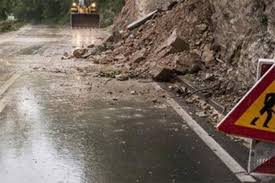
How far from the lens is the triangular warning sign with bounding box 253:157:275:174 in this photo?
4734 millimetres

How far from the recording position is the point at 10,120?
9344 mm

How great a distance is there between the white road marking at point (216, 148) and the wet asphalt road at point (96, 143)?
0.09m

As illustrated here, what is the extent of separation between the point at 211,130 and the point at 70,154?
2421 mm

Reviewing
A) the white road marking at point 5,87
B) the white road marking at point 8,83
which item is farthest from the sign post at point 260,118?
the white road marking at point 8,83

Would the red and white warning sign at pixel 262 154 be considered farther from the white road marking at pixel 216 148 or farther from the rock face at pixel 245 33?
the rock face at pixel 245 33

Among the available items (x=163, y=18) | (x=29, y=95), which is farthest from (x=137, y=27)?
(x=29, y=95)

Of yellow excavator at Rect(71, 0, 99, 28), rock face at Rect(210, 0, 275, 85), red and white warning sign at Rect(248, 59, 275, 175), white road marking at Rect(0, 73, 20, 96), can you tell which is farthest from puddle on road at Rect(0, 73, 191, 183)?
yellow excavator at Rect(71, 0, 99, 28)

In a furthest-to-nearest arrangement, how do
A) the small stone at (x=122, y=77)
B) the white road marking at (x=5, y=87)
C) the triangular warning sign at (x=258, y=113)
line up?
the small stone at (x=122, y=77) < the white road marking at (x=5, y=87) < the triangular warning sign at (x=258, y=113)

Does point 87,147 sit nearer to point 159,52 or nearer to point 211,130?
point 211,130

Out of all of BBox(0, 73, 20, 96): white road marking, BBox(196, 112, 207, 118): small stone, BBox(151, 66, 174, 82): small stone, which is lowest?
BBox(0, 73, 20, 96): white road marking

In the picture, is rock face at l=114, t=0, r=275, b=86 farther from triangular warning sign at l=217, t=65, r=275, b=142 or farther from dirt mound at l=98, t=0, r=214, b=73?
triangular warning sign at l=217, t=65, r=275, b=142

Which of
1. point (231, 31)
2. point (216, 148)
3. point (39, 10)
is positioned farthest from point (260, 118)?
point (39, 10)

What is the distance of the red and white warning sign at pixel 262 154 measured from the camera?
4.69 metres

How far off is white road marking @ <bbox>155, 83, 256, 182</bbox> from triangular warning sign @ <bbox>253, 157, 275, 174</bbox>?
134 cm
